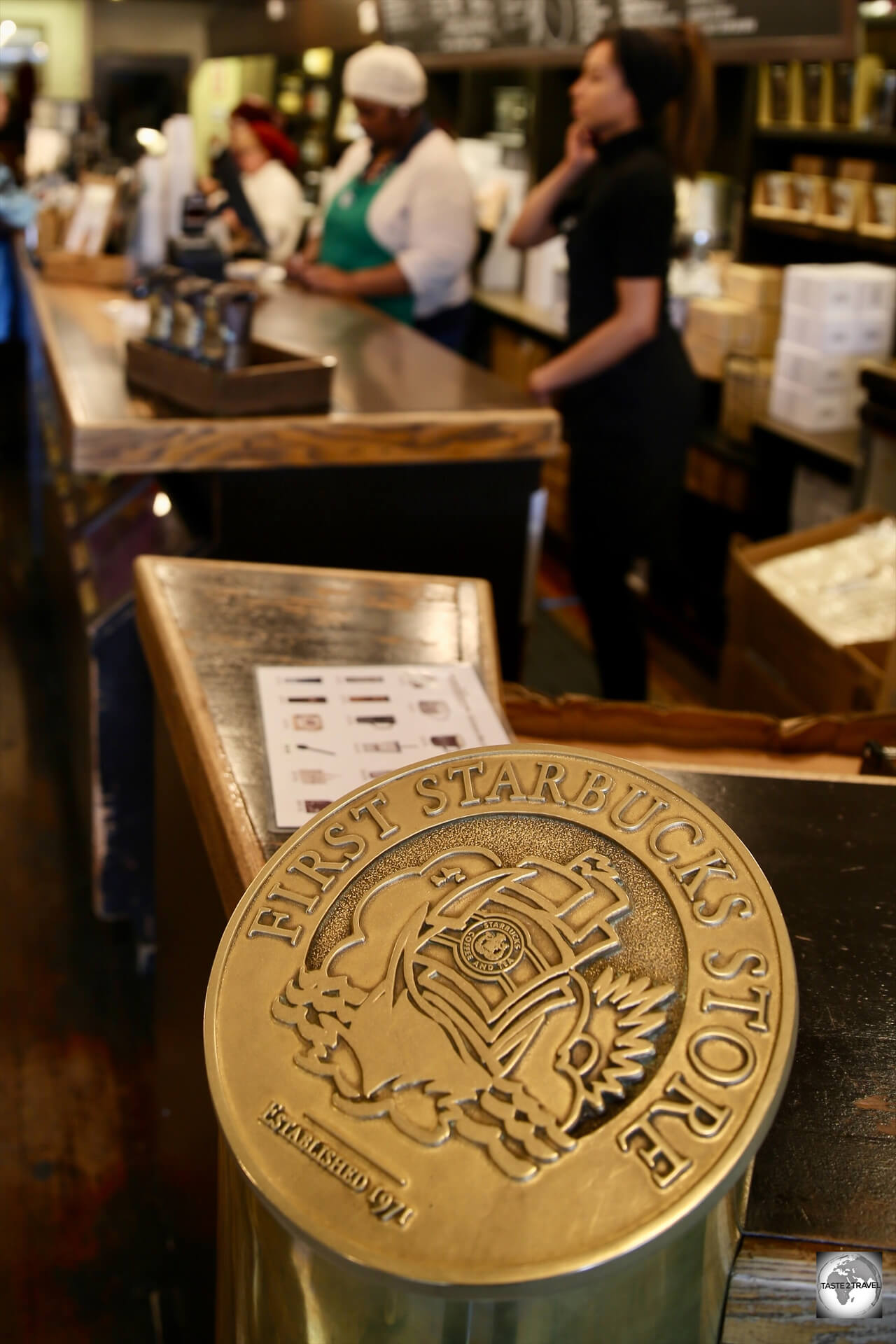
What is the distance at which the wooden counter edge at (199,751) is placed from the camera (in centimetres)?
107

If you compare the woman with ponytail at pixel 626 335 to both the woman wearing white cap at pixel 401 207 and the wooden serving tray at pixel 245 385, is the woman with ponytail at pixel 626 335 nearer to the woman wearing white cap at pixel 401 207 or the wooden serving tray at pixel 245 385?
the woman wearing white cap at pixel 401 207

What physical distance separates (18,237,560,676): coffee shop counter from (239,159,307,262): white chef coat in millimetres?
3556

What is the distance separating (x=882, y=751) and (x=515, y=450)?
1335mm

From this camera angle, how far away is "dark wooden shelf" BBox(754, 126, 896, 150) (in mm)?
3877

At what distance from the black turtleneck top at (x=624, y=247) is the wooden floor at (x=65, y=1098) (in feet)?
5.29

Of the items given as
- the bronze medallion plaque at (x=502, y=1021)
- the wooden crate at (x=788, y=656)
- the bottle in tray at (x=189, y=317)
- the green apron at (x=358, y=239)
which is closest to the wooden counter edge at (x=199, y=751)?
the bronze medallion plaque at (x=502, y=1021)

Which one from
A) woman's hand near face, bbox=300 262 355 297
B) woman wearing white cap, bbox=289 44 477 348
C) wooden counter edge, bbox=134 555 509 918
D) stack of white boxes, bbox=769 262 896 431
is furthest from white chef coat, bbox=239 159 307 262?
wooden counter edge, bbox=134 555 509 918

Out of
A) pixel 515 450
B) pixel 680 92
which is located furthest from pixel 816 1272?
pixel 680 92

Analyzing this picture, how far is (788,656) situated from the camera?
9.15 ft

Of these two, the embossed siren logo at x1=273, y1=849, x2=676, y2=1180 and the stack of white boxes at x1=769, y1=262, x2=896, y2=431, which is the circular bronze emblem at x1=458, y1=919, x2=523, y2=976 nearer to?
the embossed siren logo at x1=273, y1=849, x2=676, y2=1180

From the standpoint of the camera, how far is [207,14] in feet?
42.1

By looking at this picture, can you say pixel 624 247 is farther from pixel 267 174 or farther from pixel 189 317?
pixel 267 174

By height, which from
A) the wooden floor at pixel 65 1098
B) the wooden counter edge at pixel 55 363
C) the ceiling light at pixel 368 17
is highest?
the ceiling light at pixel 368 17

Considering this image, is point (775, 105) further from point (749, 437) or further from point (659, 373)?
point (659, 373)
